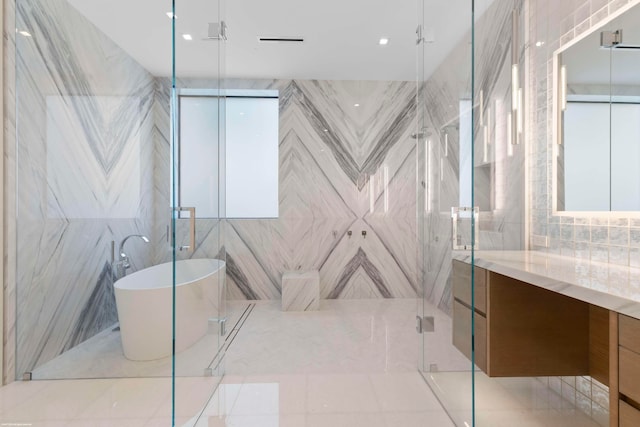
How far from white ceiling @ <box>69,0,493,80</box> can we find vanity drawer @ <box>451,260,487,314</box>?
118 cm

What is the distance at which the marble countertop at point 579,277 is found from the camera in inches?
38.0

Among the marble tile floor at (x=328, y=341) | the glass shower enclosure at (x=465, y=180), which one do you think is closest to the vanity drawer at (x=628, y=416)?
the glass shower enclosure at (x=465, y=180)

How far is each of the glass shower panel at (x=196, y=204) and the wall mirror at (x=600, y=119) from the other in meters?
2.09

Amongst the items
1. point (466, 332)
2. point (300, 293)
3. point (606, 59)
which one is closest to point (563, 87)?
point (606, 59)

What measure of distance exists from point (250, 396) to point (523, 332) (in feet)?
5.03

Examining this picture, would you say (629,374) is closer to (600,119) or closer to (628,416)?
(628,416)

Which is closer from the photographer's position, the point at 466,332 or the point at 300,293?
the point at 466,332

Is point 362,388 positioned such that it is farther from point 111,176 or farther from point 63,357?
point 111,176

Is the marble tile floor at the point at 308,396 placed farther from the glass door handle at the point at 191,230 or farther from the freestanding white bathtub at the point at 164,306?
the glass door handle at the point at 191,230

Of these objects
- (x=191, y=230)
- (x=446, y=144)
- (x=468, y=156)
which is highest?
(x=446, y=144)

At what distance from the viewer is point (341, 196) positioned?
4.14 meters

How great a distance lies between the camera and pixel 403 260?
412 centimetres

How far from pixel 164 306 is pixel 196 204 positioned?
1033 millimetres

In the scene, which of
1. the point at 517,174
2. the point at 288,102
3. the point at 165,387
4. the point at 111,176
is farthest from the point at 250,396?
the point at 288,102
